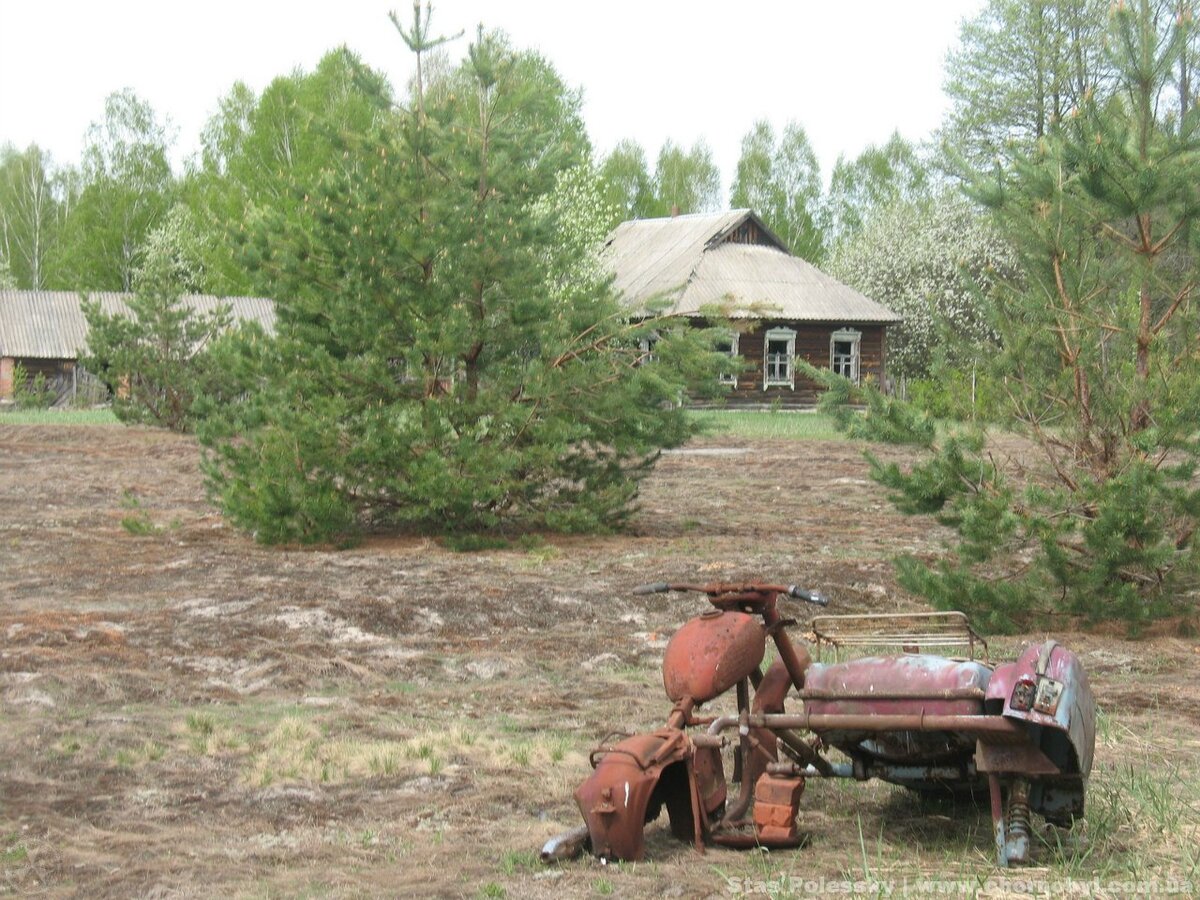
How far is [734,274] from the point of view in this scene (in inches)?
1737

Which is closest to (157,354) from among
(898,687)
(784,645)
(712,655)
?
(784,645)

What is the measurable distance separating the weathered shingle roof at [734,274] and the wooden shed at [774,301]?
30 millimetres

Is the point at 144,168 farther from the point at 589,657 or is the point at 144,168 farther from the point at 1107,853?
the point at 1107,853

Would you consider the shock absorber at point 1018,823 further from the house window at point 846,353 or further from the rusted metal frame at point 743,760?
the house window at point 846,353

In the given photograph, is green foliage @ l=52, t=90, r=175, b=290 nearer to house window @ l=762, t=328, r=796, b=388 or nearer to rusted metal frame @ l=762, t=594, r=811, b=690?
house window @ l=762, t=328, r=796, b=388

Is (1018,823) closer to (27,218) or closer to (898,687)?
(898,687)

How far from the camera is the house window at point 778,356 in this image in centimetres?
4334

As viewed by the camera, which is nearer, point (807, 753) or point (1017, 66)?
point (807, 753)

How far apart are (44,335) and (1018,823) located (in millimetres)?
50503

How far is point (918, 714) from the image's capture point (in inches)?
188

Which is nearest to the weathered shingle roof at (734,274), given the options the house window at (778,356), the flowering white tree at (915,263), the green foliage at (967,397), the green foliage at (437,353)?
the house window at (778,356)

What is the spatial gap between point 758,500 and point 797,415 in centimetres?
2269

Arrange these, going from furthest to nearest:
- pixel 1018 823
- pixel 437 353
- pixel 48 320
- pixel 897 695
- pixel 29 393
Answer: pixel 48 320 < pixel 29 393 < pixel 437 353 < pixel 897 695 < pixel 1018 823

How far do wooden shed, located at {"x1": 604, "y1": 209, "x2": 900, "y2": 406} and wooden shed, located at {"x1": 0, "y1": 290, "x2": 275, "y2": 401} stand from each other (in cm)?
1433
